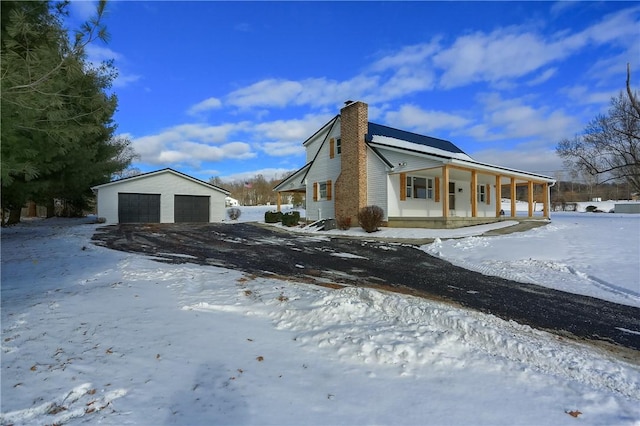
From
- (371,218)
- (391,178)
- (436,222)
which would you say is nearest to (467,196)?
(391,178)

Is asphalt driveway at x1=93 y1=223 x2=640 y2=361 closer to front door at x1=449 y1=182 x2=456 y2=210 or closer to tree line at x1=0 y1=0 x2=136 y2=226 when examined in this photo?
tree line at x1=0 y1=0 x2=136 y2=226

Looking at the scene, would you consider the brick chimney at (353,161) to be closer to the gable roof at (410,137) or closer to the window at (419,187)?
the gable roof at (410,137)

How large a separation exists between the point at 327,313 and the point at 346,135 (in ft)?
56.4

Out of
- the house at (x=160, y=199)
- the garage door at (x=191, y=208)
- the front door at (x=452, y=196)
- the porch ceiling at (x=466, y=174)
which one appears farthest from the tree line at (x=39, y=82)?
the garage door at (x=191, y=208)

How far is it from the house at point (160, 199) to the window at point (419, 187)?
16.1 metres

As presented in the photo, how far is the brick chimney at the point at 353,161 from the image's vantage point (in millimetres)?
19625

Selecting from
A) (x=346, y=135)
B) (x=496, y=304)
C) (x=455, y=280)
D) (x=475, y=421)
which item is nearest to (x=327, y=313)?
(x=475, y=421)

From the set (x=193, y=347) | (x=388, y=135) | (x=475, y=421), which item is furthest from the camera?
(x=388, y=135)

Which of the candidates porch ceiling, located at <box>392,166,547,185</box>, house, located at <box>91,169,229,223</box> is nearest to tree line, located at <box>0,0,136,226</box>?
porch ceiling, located at <box>392,166,547,185</box>

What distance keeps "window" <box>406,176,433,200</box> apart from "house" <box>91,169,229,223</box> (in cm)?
1605

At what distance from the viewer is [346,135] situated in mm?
20453

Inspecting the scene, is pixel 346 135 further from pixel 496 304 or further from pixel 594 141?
pixel 594 141

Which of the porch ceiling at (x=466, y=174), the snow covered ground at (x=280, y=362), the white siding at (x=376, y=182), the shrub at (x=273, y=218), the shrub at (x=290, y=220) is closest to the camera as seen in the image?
the snow covered ground at (x=280, y=362)

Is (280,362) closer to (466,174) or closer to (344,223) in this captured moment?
(344,223)
